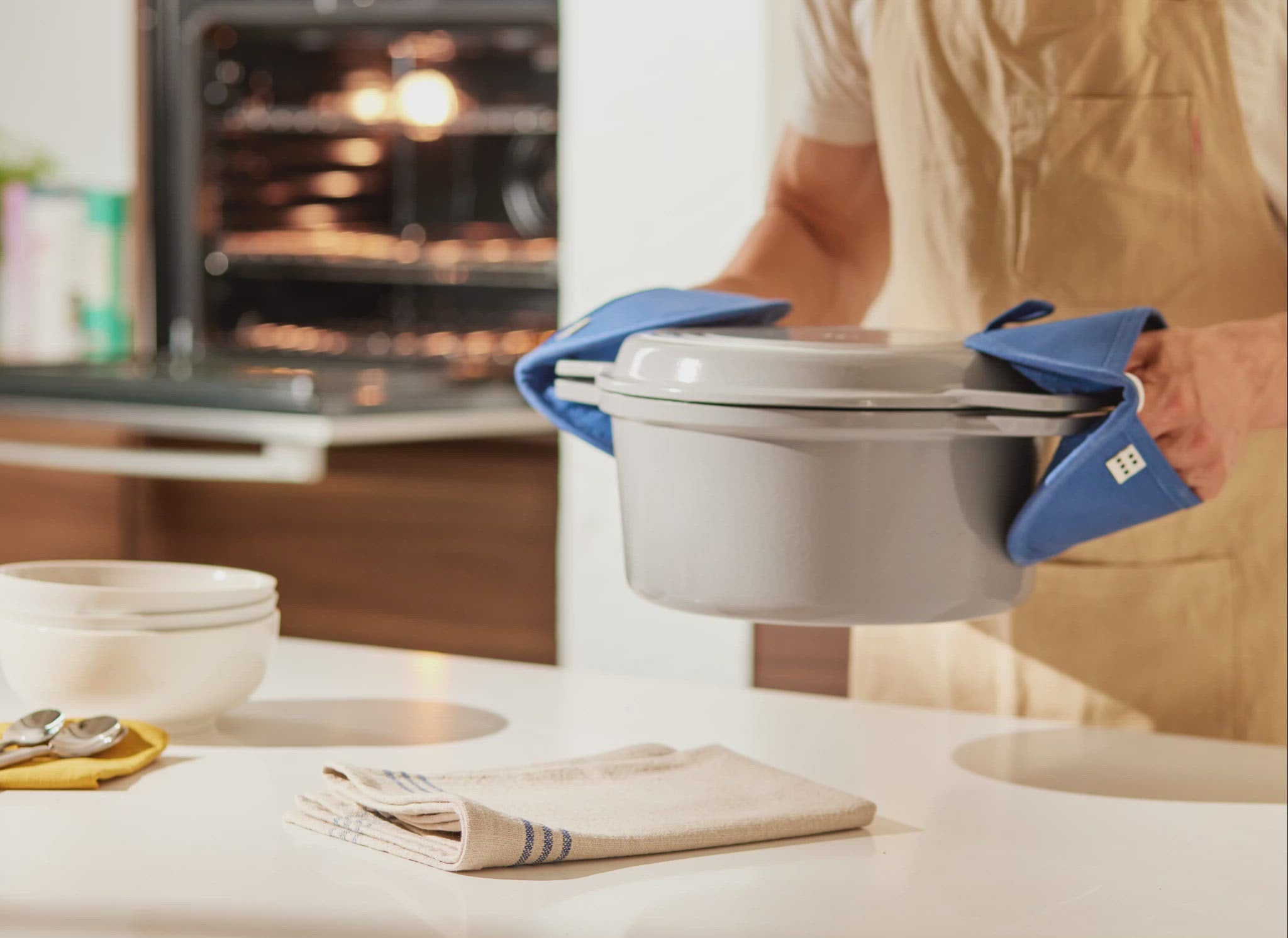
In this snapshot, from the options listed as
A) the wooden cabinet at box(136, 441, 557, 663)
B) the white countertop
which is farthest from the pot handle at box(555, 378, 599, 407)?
the wooden cabinet at box(136, 441, 557, 663)

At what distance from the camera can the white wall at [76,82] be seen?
2.81m

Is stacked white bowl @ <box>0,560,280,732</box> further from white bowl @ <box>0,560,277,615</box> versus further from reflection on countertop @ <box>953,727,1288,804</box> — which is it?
reflection on countertop @ <box>953,727,1288,804</box>

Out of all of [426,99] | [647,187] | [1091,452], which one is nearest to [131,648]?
[1091,452]

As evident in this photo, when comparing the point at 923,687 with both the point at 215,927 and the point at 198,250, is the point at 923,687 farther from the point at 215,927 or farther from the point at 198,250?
the point at 198,250

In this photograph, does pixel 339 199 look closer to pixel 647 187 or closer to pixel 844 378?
pixel 647 187

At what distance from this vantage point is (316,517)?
2451mm

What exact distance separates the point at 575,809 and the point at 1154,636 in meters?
0.66

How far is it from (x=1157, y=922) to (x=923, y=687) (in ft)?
2.23

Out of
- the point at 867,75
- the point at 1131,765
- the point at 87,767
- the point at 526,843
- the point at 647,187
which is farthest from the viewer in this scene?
the point at 647,187

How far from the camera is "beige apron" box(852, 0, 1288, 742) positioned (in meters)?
1.28

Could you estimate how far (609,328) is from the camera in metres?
1.01

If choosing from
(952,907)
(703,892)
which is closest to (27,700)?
(703,892)

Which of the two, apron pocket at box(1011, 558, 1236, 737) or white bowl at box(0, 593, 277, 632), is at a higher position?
white bowl at box(0, 593, 277, 632)

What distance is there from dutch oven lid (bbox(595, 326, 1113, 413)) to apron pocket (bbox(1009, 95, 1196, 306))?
479 millimetres
